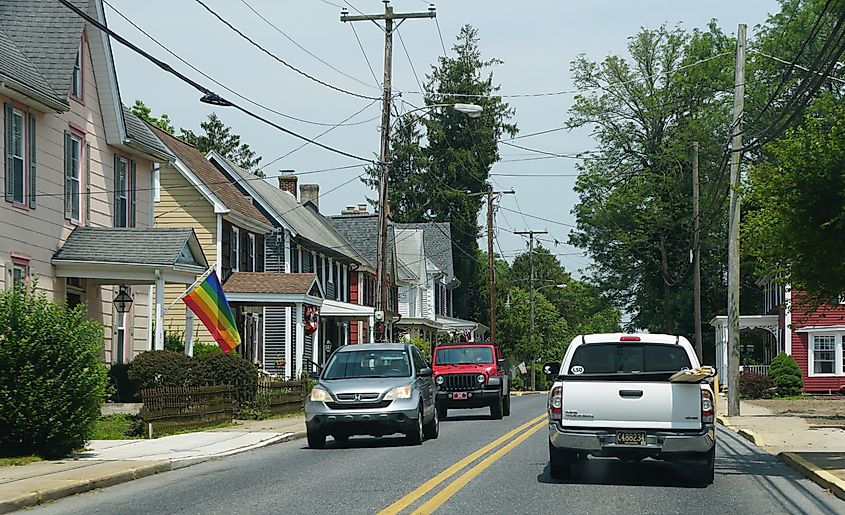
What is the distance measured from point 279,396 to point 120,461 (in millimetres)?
12736

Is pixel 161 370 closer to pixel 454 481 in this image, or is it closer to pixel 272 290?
pixel 454 481

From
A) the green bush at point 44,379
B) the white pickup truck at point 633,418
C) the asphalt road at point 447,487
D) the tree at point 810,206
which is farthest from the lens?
the tree at point 810,206

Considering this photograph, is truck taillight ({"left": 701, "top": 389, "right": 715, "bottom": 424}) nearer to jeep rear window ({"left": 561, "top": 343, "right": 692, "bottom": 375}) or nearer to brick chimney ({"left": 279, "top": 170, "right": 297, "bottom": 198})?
jeep rear window ({"left": 561, "top": 343, "right": 692, "bottom": 375})

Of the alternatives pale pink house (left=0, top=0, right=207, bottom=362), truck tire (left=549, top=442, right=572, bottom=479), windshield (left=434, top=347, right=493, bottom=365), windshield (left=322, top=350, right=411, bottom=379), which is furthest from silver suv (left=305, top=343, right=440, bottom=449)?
windshield (left=434, top=347, right=493, bottom=365)

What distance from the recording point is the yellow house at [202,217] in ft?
132

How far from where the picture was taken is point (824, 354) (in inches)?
1987

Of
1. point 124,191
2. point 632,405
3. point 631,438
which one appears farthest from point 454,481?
point 124,191

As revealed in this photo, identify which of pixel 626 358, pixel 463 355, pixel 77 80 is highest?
pixel 77 80

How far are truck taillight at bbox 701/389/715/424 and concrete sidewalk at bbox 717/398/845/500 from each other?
169 centimetres

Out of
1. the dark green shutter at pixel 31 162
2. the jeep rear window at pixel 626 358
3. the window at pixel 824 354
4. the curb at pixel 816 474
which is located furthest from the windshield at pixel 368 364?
the window at pixel 824 354

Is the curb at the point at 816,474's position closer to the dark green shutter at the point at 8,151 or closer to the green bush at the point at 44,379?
the green bush at the point at 44,379

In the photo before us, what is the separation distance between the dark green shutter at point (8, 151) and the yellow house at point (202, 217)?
1445 centimetres

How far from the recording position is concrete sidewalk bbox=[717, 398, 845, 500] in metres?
15.5

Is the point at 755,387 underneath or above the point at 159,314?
underneath
